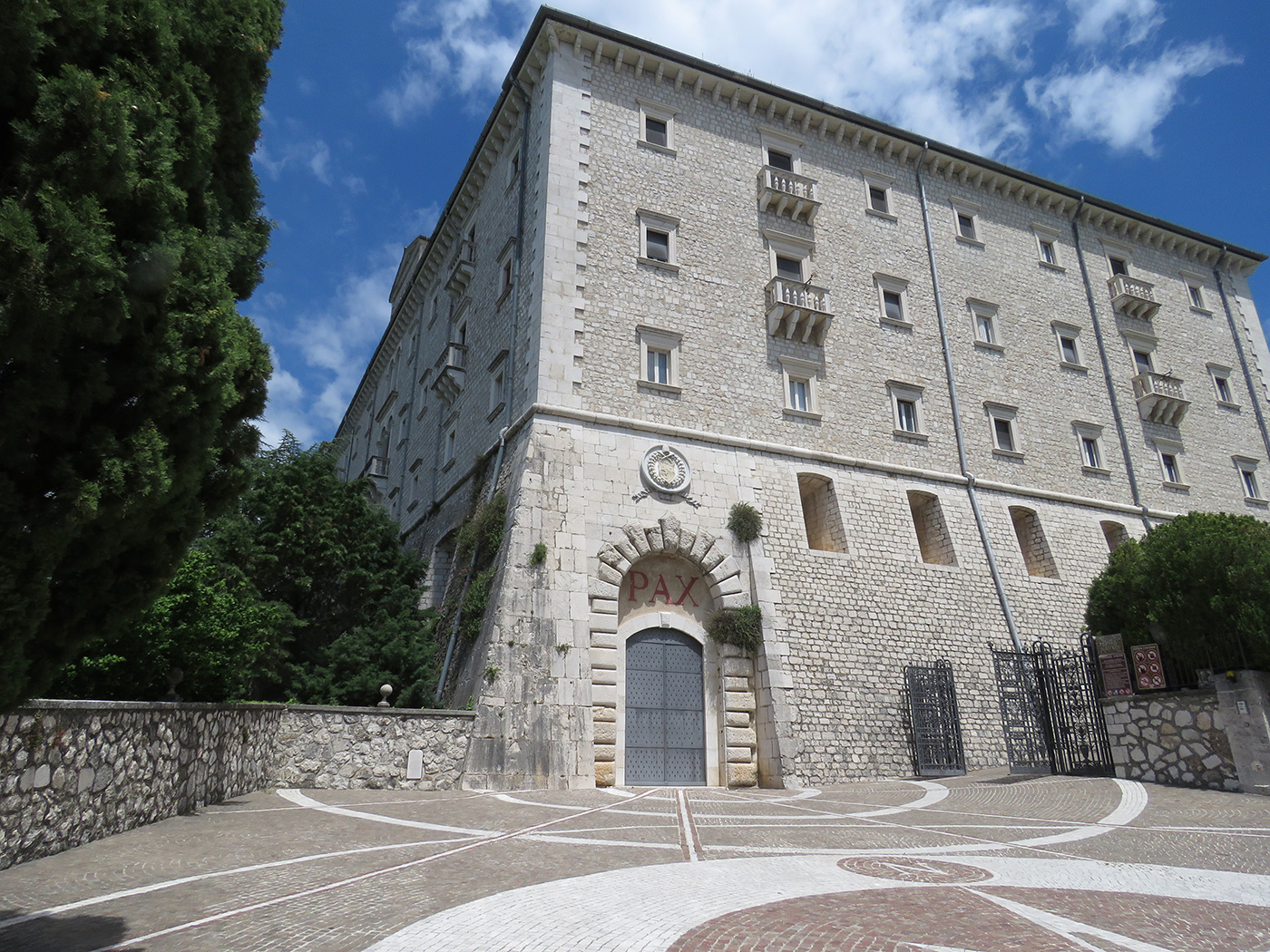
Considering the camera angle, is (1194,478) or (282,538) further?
(1194,478)

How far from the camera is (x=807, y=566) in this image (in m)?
18.7

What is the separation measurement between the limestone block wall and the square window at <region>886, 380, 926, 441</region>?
17.6 meters

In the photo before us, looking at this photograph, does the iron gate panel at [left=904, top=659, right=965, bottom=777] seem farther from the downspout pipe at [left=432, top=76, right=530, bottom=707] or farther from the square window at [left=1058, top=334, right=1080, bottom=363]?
the square window at [left=1058, top=334, right=1080, bottom=363]

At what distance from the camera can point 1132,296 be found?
28.0 metres

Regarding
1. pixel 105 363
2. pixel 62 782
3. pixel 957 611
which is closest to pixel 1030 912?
pixel 105 363

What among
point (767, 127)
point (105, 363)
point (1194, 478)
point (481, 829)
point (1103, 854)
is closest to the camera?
point (105, 363)

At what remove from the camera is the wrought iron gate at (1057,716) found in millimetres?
15359

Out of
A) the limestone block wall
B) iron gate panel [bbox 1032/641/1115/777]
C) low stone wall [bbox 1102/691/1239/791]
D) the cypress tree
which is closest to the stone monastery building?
iron gate panel [bbox 1032/641/1115/777]

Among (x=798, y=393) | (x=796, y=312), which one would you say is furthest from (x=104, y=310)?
(x=796, y=312)

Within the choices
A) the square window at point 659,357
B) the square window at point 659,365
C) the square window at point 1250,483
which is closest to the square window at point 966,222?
the square window at point 659,357

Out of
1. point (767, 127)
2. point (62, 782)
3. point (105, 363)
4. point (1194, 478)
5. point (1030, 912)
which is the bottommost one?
point (1030, 912)

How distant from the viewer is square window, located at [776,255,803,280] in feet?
73.6

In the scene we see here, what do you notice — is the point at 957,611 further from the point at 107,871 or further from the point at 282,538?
the point at 107,871

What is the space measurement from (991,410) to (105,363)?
2379 centimetres
